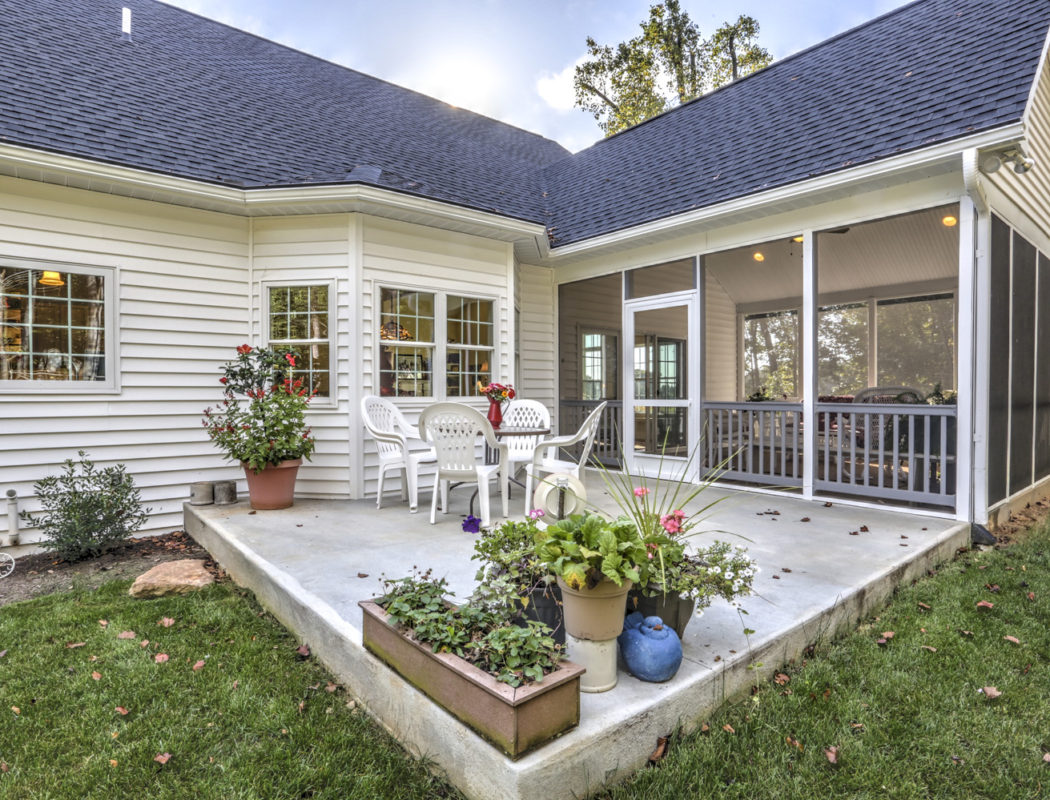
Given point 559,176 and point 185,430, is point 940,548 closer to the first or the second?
point 185,430

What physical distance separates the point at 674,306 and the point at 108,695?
543cm

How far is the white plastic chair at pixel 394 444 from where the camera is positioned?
4.67 meters

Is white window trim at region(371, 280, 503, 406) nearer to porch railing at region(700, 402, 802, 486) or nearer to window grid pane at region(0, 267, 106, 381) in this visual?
window grid pane at region(0, 267, 106, 381)

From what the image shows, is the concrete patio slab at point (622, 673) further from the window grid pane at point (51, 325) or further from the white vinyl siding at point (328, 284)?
the window grid pane at point (51, 325)

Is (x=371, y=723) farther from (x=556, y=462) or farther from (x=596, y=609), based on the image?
(x=556, y=462)

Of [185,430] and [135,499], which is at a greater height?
[185,430]

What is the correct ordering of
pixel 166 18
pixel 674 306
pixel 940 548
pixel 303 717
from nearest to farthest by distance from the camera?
pixel 303 717 < pixel 940 548 < pixel 674 306 < pixel 166 18

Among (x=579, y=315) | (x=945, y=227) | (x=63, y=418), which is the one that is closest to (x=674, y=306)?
(x=579, y=315)

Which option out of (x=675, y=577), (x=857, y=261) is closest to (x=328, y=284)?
(x=675, y=577)

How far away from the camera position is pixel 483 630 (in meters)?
1.94

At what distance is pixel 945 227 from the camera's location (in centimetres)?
763

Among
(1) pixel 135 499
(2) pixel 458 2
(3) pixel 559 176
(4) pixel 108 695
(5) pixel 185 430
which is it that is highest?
(2) pixel 458 2

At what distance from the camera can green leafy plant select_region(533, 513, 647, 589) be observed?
5.86ft

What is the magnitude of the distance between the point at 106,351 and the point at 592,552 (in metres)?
4.75
